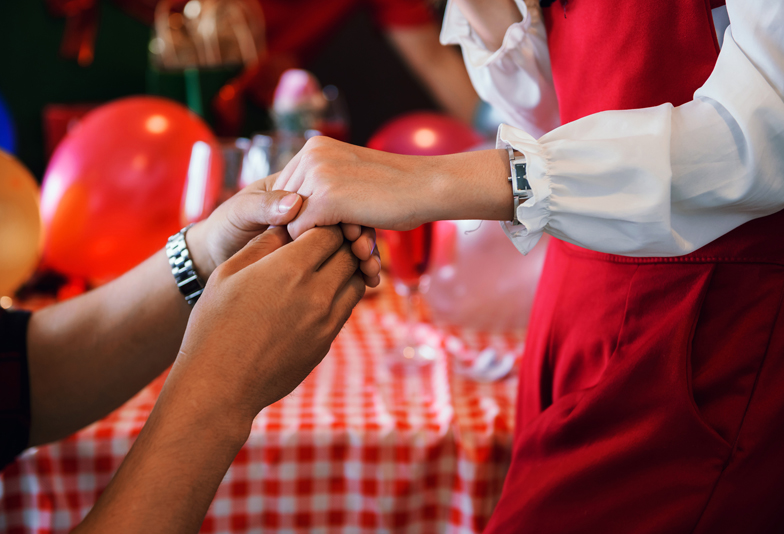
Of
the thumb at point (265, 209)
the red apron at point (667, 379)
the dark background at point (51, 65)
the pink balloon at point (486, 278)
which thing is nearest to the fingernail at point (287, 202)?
the thumb at point (265, 209)

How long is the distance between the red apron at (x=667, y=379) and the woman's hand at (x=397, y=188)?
0.15 meters

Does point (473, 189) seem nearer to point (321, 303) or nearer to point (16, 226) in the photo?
point (321, 303)

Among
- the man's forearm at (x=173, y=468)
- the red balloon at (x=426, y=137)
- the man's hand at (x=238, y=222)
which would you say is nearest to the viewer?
the man's forearm at (x=173, y=468)

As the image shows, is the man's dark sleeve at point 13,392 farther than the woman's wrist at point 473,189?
Yes

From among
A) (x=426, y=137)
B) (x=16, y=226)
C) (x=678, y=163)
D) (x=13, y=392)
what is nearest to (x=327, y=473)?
(x=13, y=392)

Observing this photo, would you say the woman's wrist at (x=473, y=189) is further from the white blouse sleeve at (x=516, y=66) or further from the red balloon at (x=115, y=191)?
the red balloon at (x=115, y=191)

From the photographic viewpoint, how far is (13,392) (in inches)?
28.2

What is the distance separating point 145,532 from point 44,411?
382 millimetres

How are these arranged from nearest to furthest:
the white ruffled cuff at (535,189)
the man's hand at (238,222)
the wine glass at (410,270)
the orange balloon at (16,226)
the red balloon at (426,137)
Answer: the white ruffled cuff at (535,189) < the man's hand at (238,222) < the wine glass at (410,270) < the orange balloon at (16,226) < the red balloon at (426,137)

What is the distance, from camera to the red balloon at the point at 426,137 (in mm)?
1520

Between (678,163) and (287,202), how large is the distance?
1.32 ft

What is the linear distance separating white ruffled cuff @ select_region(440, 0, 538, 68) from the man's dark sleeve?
2.30 ft

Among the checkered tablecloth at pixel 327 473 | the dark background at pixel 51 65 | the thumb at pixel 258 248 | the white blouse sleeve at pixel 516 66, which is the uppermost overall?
the dark background at pixel 51 65

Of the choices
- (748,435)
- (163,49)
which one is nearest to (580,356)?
(748,435)
